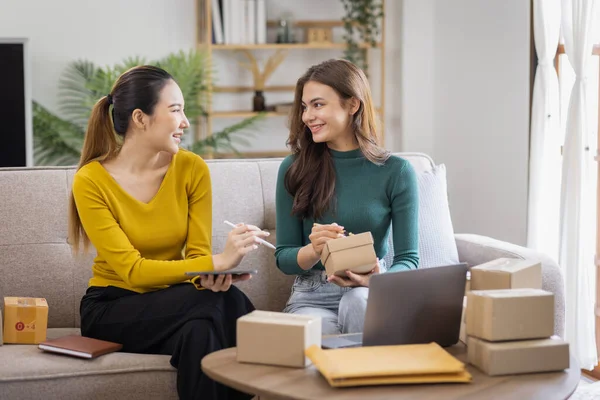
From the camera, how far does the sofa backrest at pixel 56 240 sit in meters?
2.58

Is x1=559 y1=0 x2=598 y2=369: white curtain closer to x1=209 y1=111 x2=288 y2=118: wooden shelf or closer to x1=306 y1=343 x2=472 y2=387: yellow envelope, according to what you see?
x1=306 y1=343 x2=472 y2=387: yellow envelope

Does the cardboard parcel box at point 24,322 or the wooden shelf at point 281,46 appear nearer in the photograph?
the cardboard parcel box at point 24,322

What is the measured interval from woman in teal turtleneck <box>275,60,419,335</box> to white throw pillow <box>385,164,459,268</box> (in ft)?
0.64

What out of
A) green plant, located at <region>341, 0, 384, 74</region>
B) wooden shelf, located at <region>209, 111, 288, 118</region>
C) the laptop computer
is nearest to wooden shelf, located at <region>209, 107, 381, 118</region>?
wooden shelf, located at <region>209, 111, 288, 118</region>

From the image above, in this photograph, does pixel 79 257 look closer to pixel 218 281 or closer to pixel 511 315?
pixel 218 281

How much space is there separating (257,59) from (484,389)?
12.4ft

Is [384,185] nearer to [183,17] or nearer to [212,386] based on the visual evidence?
[212,386]

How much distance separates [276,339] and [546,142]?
93.5 inches

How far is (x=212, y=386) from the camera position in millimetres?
2031

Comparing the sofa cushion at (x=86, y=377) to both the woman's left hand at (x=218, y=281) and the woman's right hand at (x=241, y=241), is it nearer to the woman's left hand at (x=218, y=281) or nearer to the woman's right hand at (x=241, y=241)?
the woman's left hand at (x=218, y=281)

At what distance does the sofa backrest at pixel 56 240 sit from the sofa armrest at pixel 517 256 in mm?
626

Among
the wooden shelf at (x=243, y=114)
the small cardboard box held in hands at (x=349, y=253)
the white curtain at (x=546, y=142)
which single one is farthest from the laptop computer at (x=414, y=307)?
the wooden shelf at (x=243, y=114)

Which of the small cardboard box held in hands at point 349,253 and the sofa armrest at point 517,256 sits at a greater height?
the small cardboard box held in hands at point 349,253

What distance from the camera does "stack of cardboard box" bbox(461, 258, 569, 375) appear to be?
1608 mm
